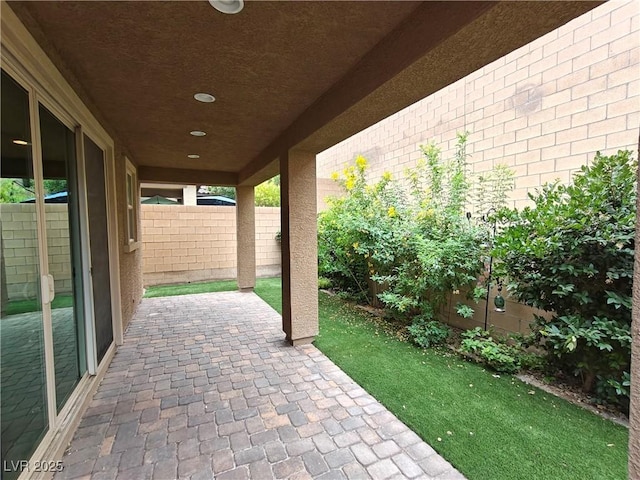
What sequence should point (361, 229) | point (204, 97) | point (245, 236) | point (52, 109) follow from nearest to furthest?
point (52, 109)
point (204, 97)
point (361, 229)
point (245, 236)

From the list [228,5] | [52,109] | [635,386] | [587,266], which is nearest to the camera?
[635,386]

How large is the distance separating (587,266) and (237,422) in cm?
310

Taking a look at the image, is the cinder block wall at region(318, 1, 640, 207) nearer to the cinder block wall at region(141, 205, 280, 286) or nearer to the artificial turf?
the artificial turf

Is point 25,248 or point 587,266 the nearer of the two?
point 25,248

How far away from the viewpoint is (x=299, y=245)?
3.84 m

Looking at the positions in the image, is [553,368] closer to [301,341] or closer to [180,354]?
[301,341]

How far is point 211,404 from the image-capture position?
2.62 m

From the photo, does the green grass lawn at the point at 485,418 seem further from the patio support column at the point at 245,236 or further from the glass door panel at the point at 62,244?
the patio support column at the point at 245,236

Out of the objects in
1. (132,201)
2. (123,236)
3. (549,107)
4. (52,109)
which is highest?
(549,107)

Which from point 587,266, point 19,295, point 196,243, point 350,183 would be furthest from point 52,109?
point 196,243

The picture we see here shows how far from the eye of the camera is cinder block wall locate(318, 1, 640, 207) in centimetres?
289

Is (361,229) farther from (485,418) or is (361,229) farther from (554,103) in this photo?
(485,418)

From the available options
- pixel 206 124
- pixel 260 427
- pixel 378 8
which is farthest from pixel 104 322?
pixel 378 8

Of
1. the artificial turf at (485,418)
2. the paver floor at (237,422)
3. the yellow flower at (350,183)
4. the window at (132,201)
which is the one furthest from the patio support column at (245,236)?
the artificial turf at (485,418)
